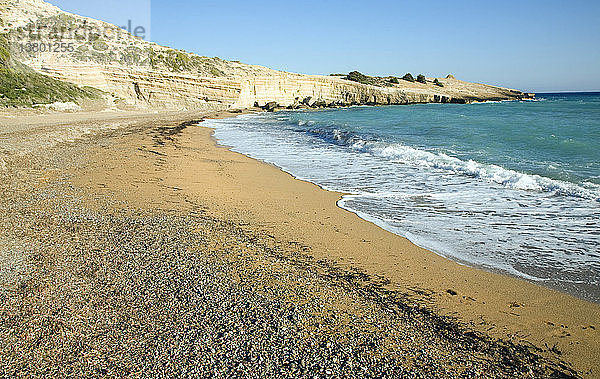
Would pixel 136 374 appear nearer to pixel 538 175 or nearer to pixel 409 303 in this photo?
pixel 409 303

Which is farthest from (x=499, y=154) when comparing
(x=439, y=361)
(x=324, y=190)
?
(x=439, y=361)

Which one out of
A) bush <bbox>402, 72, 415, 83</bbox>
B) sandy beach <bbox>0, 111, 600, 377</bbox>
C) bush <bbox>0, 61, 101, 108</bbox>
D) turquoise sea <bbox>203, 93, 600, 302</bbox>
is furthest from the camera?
bush <bbox>402, 72, 415, 83</bbox>

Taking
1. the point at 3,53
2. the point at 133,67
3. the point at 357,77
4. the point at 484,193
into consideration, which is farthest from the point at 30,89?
the point at 357,77

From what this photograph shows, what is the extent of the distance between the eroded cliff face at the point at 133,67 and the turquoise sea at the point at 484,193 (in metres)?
21.6

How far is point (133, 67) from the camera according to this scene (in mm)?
33406

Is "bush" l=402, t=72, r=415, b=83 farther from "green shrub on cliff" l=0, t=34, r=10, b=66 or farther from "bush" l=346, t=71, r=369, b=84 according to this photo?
"green shrub on cliff" l=0, t=34, r=10, b=66

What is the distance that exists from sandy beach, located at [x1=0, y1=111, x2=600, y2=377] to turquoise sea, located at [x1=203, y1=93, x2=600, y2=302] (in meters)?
0.56

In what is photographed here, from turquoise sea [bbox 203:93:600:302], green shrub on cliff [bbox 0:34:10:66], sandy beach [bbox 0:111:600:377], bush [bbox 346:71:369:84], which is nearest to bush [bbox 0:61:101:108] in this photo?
green shrub on cliff [bbox 0:34:10:66]

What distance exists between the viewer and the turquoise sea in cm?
434

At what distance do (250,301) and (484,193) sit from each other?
231 inches

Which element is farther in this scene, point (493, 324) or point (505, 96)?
point (505, 96)

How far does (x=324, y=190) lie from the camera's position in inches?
300

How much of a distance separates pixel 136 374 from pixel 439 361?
1834 millimetres

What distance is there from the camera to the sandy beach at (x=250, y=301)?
92.6 inches
